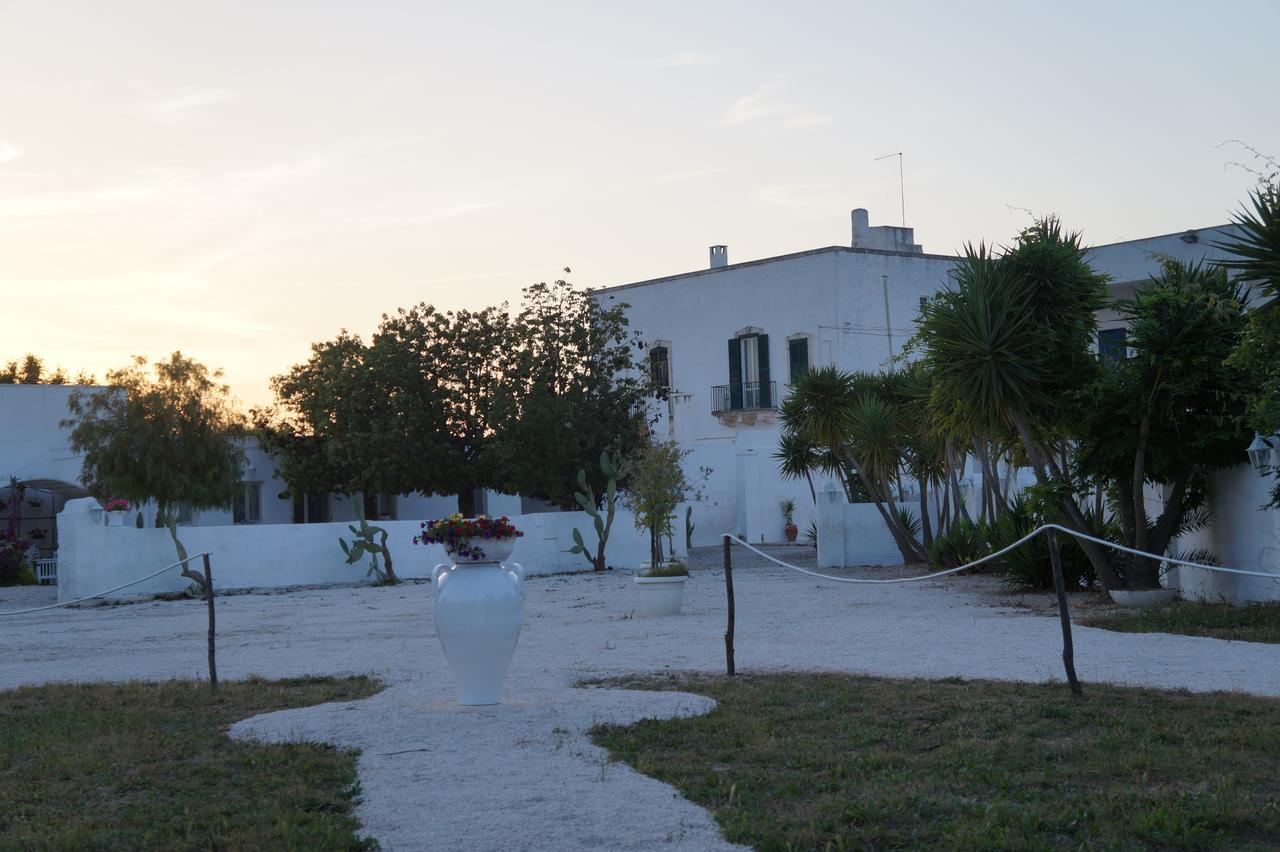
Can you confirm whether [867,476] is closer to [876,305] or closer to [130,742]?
[876,305]

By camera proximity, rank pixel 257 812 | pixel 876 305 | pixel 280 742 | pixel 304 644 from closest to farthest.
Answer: pixel 257 812 → pixel 280 742 → pixel 304 644 → pixel 876 305

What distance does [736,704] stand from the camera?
8.92 m

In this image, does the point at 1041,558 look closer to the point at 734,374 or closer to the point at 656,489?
the point at 656,489

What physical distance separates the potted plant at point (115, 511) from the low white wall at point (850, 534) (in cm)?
1301

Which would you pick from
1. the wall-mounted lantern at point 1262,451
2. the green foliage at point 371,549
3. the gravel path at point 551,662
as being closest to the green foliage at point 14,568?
the gravel path at point 551,662

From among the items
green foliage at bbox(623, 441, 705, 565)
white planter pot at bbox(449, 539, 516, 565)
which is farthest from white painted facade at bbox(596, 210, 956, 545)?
white planter pot at bbox(449, 539, 516, 565)

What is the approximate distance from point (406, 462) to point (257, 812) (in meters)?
27.1

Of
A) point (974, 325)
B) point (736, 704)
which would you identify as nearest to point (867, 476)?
point (974, 325)

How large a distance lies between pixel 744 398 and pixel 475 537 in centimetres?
2961

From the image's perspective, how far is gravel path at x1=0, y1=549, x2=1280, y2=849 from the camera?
6195mm

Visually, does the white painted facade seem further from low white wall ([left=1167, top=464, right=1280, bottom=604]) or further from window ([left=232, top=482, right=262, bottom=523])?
low white wall ([left=1167, top=464, right=1280, bottom=604])

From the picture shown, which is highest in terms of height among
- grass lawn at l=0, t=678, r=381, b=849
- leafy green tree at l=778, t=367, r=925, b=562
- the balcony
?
the balcony

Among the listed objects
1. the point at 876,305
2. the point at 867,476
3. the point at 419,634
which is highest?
the point at 876,305

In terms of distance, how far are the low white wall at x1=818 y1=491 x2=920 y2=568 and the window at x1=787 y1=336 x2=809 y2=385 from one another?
374 inches
